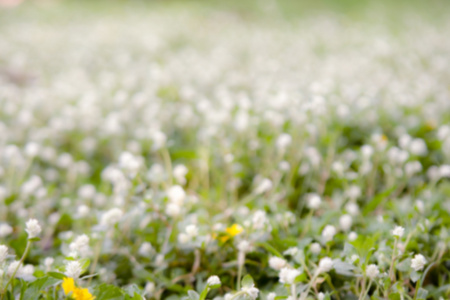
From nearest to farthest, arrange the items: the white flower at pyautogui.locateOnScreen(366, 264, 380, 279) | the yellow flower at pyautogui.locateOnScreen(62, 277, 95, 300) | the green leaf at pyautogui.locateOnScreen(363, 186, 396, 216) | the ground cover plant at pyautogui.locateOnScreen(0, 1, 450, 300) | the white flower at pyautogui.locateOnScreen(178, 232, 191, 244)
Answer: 1. the yellow flower at pyautogui.locateOnScreen(62, 277, 95, 300)
2. the white flower at pyautogui.locateOnScreen(366, 264, 380, 279)
3. the ground cover plant at pyautogui.locateOnScreen(0, 1, 450, 300)
4. the white flower at pyautogui.locateOnScreen(178, 232, 191, 244)
5. the green leaf at pyautogui.locateOnScreen(363, 186, 396, 216)

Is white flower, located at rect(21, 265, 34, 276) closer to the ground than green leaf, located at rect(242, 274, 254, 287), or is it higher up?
closer to the ground

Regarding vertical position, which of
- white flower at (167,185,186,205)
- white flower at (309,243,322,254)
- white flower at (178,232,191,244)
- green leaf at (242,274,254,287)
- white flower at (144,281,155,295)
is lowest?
white flower at (144,281,155,295)

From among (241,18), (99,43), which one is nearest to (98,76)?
(99,43)

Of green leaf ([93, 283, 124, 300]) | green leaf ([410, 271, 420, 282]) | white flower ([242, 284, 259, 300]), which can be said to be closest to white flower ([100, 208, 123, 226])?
green leaf ([93, 283, 124, 300])

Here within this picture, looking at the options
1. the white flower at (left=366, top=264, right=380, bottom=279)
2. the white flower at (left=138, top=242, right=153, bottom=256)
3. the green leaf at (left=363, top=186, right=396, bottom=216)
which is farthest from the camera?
the green leaf at (left=363, top=186, right=396, bottom=216)

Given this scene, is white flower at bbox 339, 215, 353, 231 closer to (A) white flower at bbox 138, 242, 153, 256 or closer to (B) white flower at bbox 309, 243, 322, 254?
(B) white flower at bbox 309, 243, 322, 254

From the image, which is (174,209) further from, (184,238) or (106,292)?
(106,292)

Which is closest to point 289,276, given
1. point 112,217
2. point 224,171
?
point 112,217

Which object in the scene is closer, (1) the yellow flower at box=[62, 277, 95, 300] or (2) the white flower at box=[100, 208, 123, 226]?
(1) the yellow flower at box=[62, 277, 95, 300]
